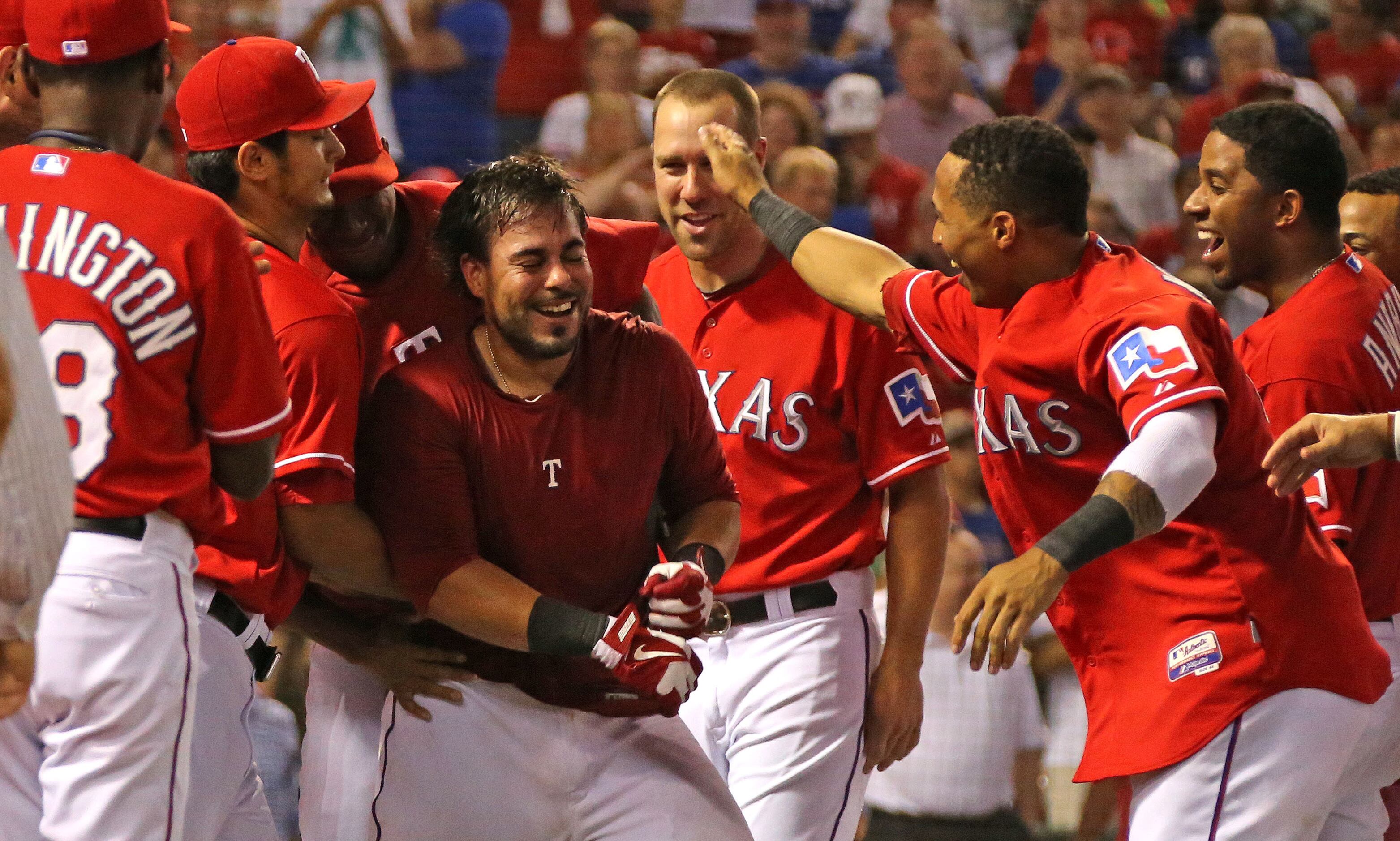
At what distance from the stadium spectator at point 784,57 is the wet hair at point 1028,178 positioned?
4533mm

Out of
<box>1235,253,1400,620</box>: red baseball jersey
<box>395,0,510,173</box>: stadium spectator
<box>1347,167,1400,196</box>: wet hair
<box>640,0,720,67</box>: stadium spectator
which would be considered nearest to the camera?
<box>1235,253,1400,620</box>: red baseball jersey

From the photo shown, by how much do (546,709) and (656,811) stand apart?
252mm

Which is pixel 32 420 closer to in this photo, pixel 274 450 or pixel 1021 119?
pixel 274 450

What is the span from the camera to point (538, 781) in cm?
263

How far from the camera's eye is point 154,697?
2.26m

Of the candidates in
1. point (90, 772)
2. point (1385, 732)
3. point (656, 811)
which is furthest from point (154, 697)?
point (1385, 732)

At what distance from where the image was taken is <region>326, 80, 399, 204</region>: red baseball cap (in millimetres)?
3000

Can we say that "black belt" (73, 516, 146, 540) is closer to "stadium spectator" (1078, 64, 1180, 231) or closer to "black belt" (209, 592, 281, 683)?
"black belt" (209, 592, 281, 683)

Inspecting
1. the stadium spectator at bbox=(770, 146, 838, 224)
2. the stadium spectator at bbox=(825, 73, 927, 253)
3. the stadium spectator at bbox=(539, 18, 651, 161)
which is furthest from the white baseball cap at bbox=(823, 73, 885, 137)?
the stadium spectator at bbox=(770, 146, 838, 224)

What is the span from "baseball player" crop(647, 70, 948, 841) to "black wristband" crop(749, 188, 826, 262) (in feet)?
0.48

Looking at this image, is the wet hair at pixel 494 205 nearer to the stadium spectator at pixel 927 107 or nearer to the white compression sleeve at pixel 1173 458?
the white compression sleeve at pixel 1173 458

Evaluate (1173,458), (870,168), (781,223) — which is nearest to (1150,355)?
(1173,458)

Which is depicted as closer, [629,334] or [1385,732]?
[629,334]

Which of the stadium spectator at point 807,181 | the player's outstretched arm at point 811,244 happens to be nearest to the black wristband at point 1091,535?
the player's outstretched arm at point 811,244
